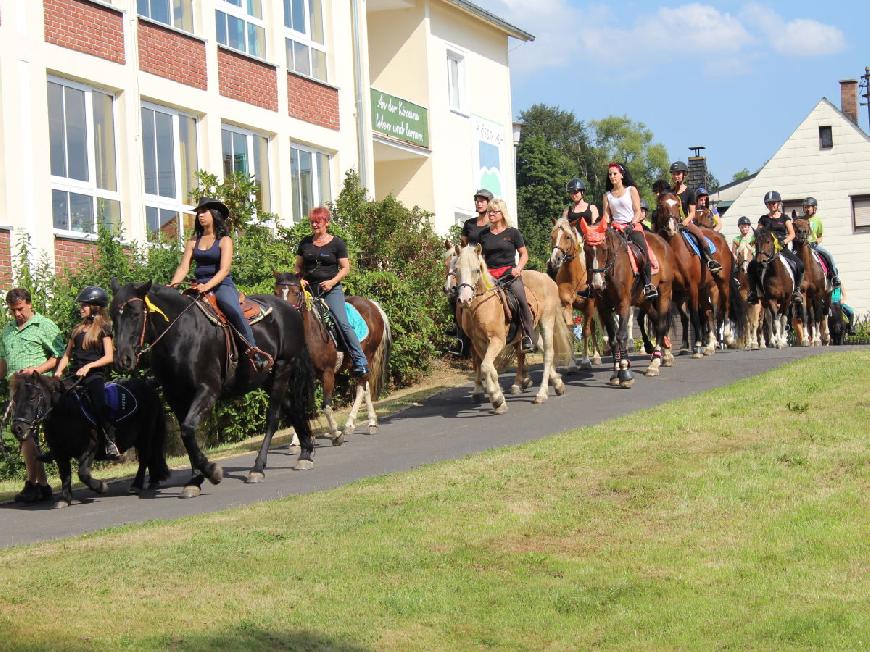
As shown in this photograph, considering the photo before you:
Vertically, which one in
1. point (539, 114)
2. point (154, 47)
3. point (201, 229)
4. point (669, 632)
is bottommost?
point (669, 632)

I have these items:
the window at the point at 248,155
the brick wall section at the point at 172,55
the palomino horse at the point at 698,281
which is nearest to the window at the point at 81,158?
the brick wall section at the point at 172,55

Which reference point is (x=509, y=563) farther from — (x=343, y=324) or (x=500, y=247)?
(x=500, y=247)

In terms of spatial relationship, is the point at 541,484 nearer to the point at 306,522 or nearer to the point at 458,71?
the point at 306,522

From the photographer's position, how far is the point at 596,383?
878 inches

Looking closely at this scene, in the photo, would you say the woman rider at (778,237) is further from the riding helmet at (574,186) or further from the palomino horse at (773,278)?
the riding helmet at (574,186)

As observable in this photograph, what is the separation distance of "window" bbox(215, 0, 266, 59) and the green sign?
5.22 metres

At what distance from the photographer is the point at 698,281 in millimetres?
24844

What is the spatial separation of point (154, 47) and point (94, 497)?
14445 mm

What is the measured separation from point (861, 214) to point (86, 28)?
1806 inches

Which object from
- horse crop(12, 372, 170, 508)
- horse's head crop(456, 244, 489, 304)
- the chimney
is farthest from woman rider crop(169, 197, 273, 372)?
the chimney

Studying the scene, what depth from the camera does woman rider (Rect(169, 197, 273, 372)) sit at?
47.5 feet

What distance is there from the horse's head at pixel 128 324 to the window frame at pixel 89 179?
10385 mm

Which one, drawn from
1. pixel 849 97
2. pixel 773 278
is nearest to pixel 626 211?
pixel 773 278

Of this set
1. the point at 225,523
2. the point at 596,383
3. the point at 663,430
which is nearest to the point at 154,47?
the point at 596,383
